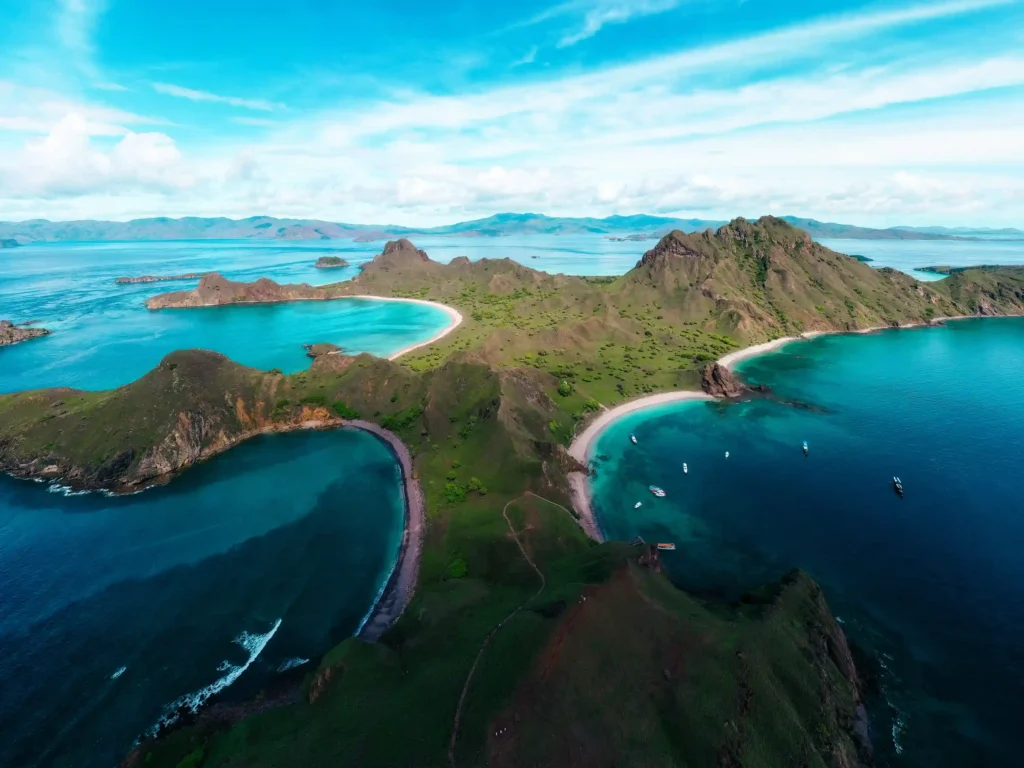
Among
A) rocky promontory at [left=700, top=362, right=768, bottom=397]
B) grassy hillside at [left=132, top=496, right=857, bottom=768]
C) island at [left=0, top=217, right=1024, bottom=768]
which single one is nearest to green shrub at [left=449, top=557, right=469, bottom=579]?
island at [left=0, top=217, right=1024, bottom=768]

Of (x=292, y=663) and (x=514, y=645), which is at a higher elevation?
(x=514, y=645)

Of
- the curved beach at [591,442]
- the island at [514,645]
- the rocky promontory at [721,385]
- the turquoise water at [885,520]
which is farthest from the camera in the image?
the rocky promontory at [721,385]

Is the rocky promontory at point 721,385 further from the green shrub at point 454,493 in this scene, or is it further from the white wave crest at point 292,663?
the white wave crest at point 292,663

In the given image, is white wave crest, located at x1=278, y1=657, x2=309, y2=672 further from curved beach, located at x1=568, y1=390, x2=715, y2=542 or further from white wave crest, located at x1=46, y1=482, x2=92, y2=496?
white wave crest, located at x1=46, y1=482, x2=92, y2=496

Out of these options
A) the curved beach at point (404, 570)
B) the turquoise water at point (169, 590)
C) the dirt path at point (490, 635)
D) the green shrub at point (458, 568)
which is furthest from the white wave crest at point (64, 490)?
the dirt path at point (490, 635)

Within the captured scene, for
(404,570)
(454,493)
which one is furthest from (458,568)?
(454,493)

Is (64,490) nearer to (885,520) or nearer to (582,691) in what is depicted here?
(582,691)

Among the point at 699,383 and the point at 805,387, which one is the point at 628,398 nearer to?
the point at 699,383
